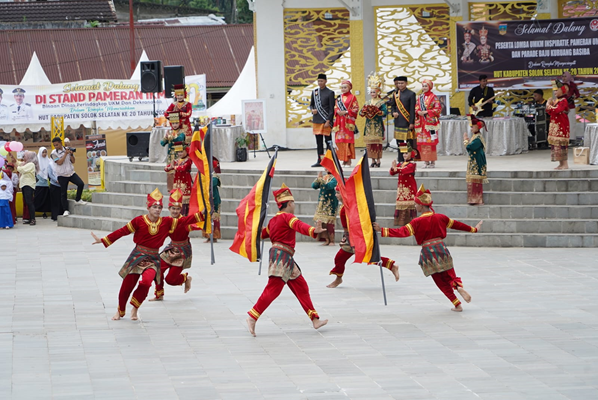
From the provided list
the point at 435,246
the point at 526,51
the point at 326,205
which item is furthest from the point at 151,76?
the point at 435,246

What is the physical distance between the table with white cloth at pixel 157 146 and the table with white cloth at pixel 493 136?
5.74 metres

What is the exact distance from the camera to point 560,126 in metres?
14.7

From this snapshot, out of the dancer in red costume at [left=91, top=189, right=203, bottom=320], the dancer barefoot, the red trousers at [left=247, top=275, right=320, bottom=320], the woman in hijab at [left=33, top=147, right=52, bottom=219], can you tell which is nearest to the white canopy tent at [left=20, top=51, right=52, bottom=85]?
the woman in hijab at [left=33, top=147, right=52, bottom=219]

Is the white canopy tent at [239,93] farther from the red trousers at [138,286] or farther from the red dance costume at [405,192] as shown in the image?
the red trousers at [138,286]

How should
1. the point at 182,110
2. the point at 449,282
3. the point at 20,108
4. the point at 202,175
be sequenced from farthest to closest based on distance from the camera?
the point at 20,108
the point at 182,110
the point at 202,175
the point at 449,282

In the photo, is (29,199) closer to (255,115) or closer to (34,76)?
(255,115)

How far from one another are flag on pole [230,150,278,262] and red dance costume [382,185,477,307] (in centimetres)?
148

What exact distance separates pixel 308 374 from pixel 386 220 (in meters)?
7.23

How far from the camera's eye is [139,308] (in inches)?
377

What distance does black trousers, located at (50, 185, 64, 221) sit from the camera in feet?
56.7

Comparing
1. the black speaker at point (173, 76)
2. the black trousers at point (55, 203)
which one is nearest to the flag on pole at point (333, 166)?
the black speaker at point (173, 76)

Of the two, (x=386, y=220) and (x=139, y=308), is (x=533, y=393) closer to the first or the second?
(x=139, y=308)

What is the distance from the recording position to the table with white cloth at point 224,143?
1731 cm

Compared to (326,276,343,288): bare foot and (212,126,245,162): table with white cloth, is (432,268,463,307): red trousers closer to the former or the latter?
(326,276,343,288): bare foot
